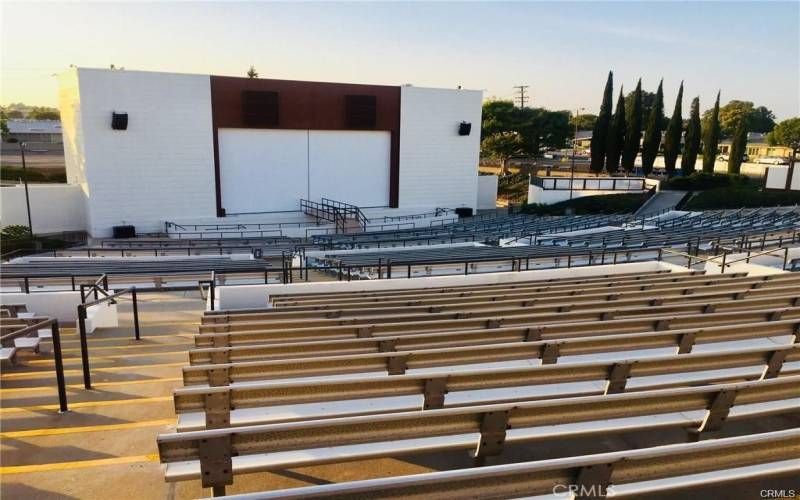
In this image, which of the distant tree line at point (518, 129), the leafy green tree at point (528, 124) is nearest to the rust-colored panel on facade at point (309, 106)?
the distant tree line at point (518, 129)

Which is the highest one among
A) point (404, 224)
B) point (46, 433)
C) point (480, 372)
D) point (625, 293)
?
point (480, 372)

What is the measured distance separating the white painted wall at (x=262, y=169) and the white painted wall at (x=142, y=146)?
1407 mm

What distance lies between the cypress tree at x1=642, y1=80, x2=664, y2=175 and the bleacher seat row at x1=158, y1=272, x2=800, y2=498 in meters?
50.6

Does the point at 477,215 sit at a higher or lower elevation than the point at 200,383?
lower

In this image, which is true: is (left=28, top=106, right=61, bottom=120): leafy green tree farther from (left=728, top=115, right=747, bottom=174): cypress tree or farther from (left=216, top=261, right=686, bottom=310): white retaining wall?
(left=216, top=261, right=686, bottom=310): white retaining wall

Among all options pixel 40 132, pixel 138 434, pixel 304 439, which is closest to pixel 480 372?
pixel 304 439

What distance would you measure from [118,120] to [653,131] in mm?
45553

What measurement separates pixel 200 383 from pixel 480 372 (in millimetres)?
1968

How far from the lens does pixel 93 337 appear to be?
7.97 metres

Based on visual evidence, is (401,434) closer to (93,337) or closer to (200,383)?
(200,383)

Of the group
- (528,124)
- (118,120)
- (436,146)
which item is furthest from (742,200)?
(118,120)

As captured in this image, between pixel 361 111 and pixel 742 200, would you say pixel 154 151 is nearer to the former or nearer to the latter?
pixel 361 111

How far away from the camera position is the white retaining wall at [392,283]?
29.0 feet

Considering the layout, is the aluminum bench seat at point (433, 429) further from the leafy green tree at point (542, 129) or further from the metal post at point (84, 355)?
the leafy green tree at point (542, 129)
